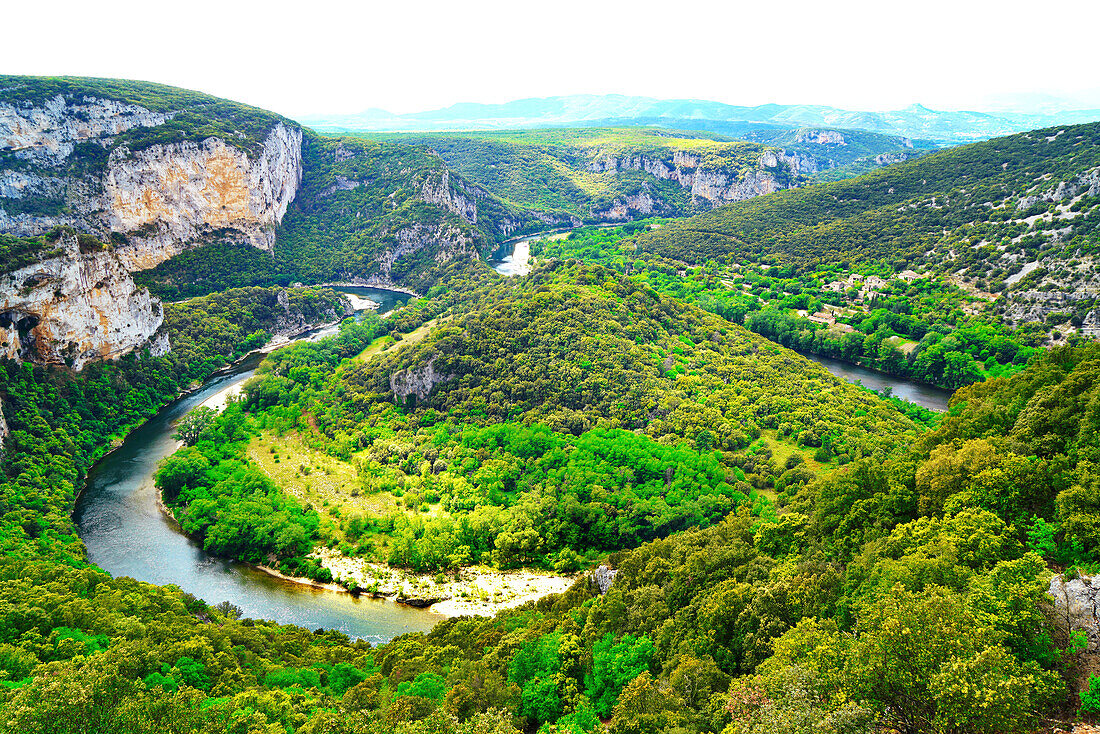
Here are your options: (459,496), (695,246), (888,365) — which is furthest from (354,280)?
(888,365)

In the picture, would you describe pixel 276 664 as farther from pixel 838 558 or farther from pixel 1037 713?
pixel 1037 713

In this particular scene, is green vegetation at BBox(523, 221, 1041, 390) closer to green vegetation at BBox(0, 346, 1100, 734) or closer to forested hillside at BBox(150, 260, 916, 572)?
forested hillside at BBox(150, 260, 916, 572)

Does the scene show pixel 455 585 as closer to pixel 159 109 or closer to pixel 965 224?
pixel 965 224

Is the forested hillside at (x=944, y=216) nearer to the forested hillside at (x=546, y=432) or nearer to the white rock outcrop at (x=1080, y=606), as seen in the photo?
the forested hillside at (x=546, y=432)

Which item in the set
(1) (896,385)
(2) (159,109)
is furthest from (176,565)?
(2) (159,109)

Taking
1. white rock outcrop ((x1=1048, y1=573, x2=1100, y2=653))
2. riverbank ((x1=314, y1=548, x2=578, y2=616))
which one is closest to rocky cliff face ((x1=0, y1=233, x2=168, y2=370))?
riverbank ((x1=314, y1=548, x2=578, y2=616))

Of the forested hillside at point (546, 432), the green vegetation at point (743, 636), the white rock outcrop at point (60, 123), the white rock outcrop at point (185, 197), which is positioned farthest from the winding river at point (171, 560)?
the white rock outcrop at point (60, 123)
